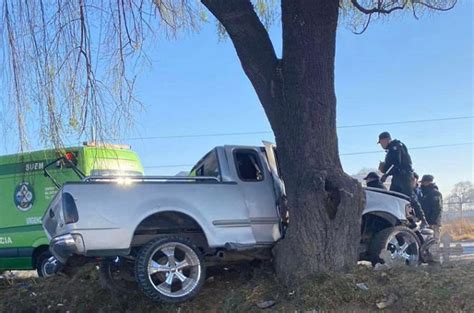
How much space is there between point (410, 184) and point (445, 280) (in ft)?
10.5

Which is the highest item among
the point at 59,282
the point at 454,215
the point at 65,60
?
the point at 65,60

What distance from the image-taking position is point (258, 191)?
7.04m

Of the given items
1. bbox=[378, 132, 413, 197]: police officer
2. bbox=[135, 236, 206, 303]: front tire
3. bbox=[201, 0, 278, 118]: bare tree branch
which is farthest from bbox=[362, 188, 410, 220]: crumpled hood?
bbox=[135, 236, 206, 303]: front tire

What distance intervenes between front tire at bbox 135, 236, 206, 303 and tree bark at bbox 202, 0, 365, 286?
1.05m

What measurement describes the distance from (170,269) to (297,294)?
1.49 meters

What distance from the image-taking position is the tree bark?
6.25 metres

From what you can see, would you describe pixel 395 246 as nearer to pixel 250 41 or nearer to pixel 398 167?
pixel 398 167

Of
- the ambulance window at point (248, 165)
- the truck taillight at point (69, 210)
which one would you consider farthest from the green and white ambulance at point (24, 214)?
the truck taillight at point (69, 210)

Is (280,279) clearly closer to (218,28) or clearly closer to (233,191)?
(233,191)

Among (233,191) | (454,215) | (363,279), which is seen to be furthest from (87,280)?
(454,215)

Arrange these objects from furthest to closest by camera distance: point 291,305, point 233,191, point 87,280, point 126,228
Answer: point 87,280 → point 233,191 → point 126,228 → point 291,305

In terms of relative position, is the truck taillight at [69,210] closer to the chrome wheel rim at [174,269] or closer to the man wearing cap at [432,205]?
the chrome wheel rim at [174,269]

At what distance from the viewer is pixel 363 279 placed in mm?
5879

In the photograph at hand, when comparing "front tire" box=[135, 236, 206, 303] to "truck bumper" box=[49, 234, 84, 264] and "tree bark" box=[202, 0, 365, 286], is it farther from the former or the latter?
"tree bark" box=[202, 0, 365, 286]
